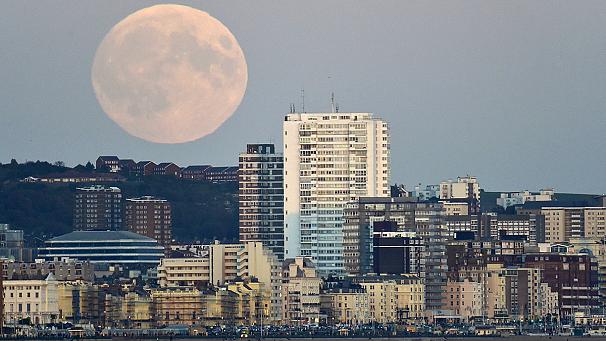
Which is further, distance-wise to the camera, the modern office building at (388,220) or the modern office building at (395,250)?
the modern office building at (388,220)

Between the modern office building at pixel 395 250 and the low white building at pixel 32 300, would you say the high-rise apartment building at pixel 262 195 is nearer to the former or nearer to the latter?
the modern office building at pixel 395 250

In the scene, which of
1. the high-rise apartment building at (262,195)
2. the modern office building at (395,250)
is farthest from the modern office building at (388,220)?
the high-rise apartment building at (262,195)

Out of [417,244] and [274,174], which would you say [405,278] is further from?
[274,174]

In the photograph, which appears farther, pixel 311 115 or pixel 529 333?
pixel 311 115

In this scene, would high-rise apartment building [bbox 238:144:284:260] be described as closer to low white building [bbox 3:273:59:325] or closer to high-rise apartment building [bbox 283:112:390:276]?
high-rise apartment building [bbox 283:112:390:276]

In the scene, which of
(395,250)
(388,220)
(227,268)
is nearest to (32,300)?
(227,268)

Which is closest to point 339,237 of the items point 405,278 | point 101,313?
point 405,278
